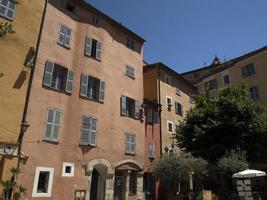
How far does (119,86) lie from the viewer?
2302 cm

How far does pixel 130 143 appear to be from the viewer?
22.3 meters

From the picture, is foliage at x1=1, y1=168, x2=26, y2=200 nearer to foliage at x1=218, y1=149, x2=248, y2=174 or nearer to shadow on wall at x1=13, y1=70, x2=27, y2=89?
shadow on wall at x1=13, y1=70, x2=27, y2=89

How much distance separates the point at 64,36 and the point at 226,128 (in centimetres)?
1546

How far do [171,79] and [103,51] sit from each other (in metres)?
11.4

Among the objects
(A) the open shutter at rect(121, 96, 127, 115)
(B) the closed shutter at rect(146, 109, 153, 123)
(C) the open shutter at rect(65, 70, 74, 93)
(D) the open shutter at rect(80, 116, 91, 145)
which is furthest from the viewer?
(B) the closed shutter at rect(146, 109, 153, 123)

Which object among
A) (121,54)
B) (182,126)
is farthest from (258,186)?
(121,54)

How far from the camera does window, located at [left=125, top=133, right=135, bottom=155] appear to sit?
21.9 m

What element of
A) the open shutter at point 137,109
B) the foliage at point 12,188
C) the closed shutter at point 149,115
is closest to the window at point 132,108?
the open shutter at point 137,109

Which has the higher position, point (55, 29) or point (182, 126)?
point (55, 29)

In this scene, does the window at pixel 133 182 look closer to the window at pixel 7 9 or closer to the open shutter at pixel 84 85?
the open shutter at pixel 84 85

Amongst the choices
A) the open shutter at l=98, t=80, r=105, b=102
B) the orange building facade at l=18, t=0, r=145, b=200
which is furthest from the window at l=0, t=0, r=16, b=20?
the open shutter at l=98, t=80, r=105, b=102

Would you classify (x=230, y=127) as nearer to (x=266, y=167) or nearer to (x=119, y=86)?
(x=266, y=167)

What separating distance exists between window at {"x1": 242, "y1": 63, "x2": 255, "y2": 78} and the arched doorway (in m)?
25.1

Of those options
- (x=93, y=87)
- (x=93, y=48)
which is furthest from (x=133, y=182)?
(x=93, y=48)
